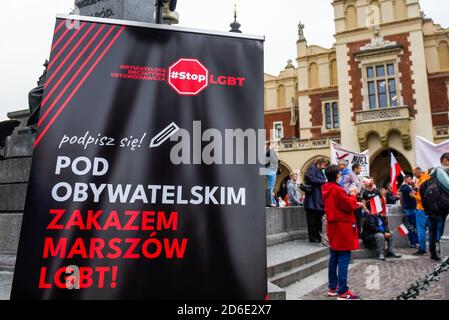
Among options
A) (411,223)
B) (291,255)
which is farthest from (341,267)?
(411,223)

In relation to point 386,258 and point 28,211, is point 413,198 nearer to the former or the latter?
point 386,258

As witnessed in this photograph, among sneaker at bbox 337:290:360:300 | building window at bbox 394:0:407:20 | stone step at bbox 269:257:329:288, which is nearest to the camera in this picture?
sneaker at bbox 337:290:360:300

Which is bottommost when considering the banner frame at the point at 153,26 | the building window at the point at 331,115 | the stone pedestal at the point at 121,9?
the banner frame at the point at 153,26

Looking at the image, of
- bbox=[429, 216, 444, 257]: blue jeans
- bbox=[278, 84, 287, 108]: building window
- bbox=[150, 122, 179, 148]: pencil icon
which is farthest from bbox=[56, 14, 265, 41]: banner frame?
bbox=[278, 84, 287, 108]: building window

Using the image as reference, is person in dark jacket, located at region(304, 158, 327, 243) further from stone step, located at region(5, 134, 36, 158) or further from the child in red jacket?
stone step, located at region(5, 134, 36, 158)

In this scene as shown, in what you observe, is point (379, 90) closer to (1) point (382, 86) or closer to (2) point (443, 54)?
(1) point (382, 86)

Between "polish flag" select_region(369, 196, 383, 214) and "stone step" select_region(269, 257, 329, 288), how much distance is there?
1.45m

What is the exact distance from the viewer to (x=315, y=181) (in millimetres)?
6773

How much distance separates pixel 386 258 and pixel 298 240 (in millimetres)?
1886

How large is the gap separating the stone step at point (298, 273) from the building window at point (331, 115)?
1988 cm

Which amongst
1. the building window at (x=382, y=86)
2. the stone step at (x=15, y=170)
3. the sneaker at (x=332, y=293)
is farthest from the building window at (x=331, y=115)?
the stone step at (x=15, y=170)

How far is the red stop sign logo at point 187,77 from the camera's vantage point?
1.87 m

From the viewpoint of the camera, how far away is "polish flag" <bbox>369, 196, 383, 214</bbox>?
6.86m

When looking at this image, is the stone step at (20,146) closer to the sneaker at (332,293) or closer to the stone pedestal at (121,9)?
the stone pedestal at (121,9)
